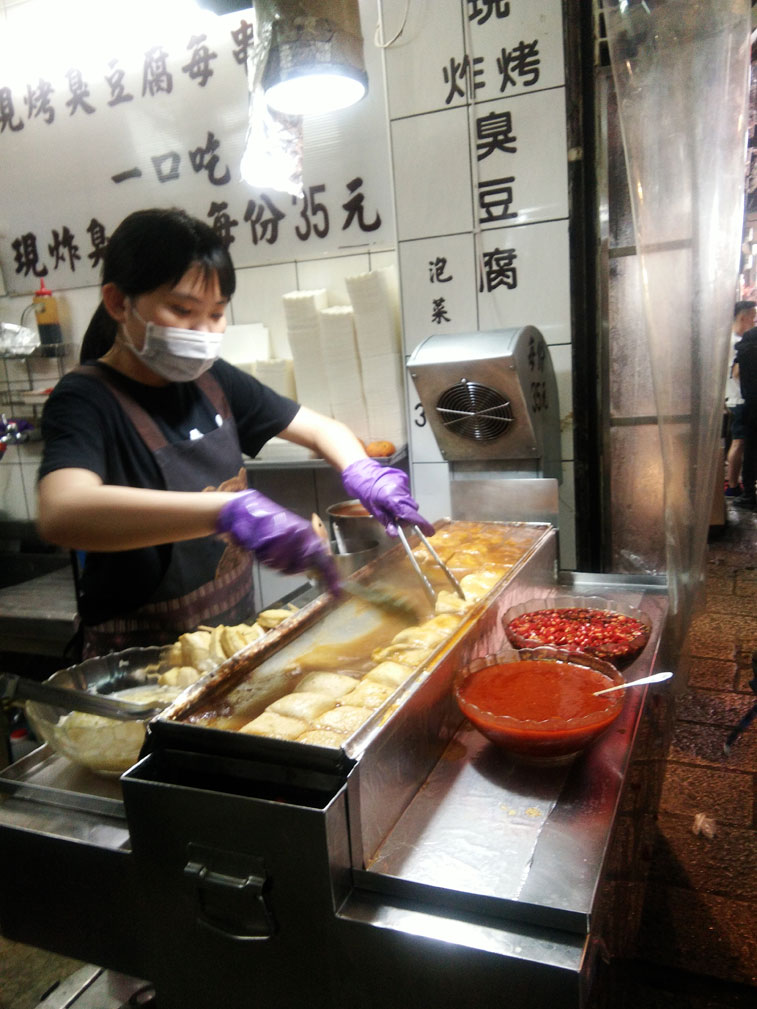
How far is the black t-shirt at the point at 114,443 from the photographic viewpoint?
6.00ft

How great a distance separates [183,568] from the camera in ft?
6.90

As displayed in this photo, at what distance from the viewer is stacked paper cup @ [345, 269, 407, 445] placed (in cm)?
352

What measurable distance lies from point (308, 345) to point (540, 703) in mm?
2760

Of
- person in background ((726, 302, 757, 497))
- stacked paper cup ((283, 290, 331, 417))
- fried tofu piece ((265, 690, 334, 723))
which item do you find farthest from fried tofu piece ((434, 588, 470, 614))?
person in background ((726, 302, 757, 497))

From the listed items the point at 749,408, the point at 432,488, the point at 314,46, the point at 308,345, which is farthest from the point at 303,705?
the point at 749,408

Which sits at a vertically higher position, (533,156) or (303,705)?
(533,156)

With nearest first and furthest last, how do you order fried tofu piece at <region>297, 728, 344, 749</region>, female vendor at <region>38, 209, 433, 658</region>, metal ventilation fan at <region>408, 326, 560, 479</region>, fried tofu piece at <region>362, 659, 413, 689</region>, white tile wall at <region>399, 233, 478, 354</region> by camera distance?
fried tofu piece at <region>297, 728, 344, 749</region> < fried tofu piece at <region>362, 659, 413, 689</region> < female vendor at <region>38, 209, 433, 658</region> < metal ventilation fan at <region>408, 326, 560, 479</region> < white tile wall at <region>399, 233, 478, 354</region>

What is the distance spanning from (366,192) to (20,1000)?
3600 mm

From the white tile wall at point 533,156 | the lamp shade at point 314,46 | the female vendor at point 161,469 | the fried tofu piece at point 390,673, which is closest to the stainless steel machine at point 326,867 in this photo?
the fried tofu piece at point 390,673

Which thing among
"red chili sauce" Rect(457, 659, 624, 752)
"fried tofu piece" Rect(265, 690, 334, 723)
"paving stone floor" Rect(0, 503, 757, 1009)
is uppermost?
"fried tofu piece" Rect(265, 690, 334, 723)

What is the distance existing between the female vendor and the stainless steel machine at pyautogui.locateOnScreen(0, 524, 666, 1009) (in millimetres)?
531

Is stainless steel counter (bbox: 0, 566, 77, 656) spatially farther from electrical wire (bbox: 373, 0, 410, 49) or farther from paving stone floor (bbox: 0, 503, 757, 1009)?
electrical wire (bbox: 373, 0, 410, 49)

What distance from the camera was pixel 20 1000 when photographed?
2273mm

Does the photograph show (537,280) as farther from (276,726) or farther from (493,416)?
(276,726)
